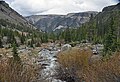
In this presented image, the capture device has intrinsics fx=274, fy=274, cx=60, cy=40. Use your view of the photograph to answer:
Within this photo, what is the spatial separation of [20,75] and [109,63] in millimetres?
6071

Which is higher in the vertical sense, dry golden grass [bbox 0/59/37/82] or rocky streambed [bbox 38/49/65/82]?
dry golden grass [bbox 0/59/37/82]

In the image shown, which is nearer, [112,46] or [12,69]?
[12,69]

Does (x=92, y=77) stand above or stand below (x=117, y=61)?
below

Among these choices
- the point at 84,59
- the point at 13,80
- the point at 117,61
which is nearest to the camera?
the point at 13,80

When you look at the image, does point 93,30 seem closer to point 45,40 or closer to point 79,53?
point 45,40

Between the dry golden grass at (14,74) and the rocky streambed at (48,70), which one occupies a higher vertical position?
the dry golden grass at (14,74)

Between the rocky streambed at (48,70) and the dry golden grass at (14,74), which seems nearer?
the dry golden grass at (14,74)

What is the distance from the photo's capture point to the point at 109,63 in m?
17.9

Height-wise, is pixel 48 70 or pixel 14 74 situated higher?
pixel 14 74

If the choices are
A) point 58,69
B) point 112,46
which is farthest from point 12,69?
point 112,46

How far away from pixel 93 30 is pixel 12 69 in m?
113

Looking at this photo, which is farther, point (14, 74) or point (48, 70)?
point (48, 70)

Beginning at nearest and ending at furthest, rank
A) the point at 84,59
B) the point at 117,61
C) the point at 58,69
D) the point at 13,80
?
the point at 13,80, the point at 117,61, the point at 84,59, the point at 58,69

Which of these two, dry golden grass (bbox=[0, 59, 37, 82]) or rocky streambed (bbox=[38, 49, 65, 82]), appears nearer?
dry golden grass (bbox=[0, 59, 37, 82])
